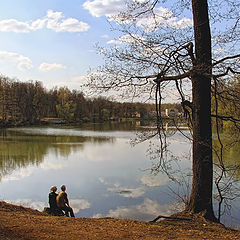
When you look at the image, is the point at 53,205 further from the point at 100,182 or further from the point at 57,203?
the point at 100,182

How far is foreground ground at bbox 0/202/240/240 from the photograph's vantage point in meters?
3.72

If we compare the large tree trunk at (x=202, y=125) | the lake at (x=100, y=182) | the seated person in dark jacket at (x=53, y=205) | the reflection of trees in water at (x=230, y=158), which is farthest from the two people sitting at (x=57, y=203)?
the reflection of trees in water at (x=230, y=158)

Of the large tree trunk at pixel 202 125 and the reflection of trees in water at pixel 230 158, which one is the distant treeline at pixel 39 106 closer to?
the reflection of trees in water at pixel 230 158

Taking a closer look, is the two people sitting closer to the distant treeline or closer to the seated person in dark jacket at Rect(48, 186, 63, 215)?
the seated person in dark jacket at Rect(48, 186, 63, 215)

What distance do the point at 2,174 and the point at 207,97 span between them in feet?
34.5

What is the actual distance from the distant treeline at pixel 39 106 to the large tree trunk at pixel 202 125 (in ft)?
122

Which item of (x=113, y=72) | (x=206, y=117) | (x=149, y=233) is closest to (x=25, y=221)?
(x=149, y=233)

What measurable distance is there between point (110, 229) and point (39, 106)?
191 feet

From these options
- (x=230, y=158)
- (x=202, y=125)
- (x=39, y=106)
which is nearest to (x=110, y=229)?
(x=202, y=125)

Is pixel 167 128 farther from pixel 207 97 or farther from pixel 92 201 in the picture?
pixel 92 201

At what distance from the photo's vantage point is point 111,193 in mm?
9266

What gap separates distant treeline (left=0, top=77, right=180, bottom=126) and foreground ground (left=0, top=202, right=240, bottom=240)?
3742cm

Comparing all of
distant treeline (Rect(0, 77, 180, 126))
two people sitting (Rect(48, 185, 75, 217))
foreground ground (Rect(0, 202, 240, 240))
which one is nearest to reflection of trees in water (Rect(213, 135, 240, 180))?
foreground ground (Rect(0, 202, 240, 240))

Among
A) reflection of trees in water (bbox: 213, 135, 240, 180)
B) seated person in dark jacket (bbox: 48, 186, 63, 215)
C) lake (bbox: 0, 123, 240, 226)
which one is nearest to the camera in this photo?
reflection of trees in water (bbox: 213, 135, 240, 180)
